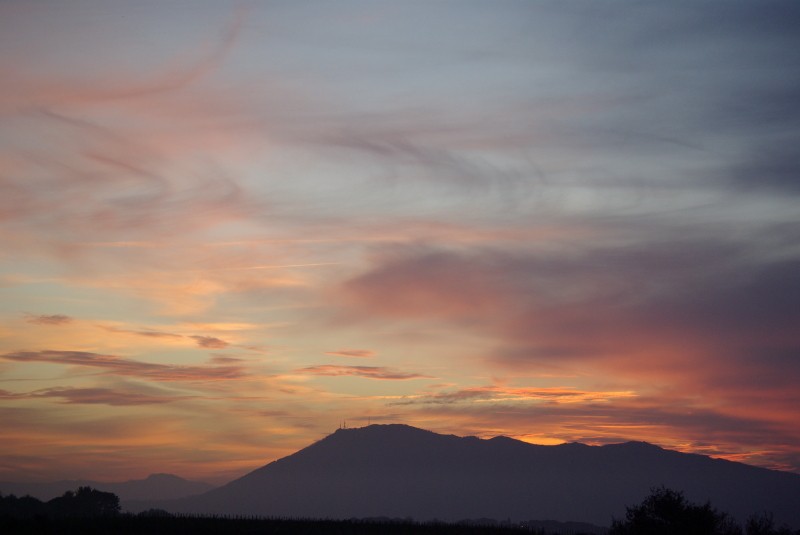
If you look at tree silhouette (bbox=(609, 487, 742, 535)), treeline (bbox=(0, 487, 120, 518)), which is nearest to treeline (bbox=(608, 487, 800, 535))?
tree silhouette (bbox=(609, 487, 742, 535))

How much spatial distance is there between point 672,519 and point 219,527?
37.1 m

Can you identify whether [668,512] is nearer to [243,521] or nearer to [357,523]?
[357,523]

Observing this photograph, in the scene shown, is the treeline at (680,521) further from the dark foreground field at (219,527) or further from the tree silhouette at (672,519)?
the dark foreground field at (219,527)

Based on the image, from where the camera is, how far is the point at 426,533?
66.9 meters

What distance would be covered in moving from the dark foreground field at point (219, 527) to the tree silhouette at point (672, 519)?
8643mm

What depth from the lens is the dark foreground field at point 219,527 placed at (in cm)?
5847

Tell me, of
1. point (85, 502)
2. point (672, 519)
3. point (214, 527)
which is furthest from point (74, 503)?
point (672, 519)

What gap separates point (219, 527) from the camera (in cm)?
6550

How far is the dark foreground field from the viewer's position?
58469mm

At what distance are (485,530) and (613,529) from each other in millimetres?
11191

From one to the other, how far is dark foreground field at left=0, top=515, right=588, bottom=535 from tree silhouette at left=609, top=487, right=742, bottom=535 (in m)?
8.64

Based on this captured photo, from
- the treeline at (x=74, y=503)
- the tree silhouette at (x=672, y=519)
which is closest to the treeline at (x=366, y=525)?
the tree silhouette at (x=672, y=519)

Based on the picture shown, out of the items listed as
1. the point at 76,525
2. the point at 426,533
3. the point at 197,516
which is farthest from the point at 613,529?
the point at 76,525

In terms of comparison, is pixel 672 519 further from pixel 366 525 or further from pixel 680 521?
pixel 366 525
